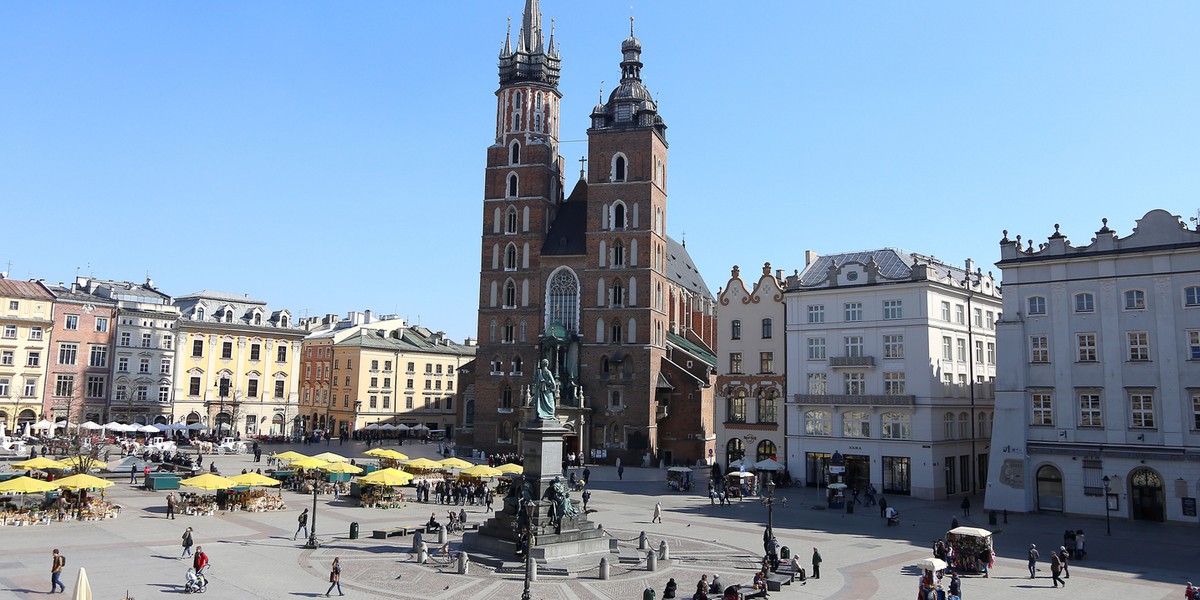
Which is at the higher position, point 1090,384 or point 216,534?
point 1090,384

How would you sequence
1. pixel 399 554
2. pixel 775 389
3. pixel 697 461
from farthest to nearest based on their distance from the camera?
pixel 697 461 → pixel 775 389 → pixel 399 554

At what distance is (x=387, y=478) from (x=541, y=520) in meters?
14.5

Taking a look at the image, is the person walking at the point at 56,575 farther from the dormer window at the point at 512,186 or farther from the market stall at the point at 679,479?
the dormer window at the point at 512,186

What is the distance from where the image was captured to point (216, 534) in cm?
3347

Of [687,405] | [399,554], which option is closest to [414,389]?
[687,405]

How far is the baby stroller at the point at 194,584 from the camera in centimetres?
2327

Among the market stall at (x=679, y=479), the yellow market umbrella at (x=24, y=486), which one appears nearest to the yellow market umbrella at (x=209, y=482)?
the yellow market umbrella at (x=24, y=486)

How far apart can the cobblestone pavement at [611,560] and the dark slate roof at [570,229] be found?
32.7m

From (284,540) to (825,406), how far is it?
33.3 m

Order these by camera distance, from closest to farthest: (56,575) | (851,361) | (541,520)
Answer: (56,575)
(541,520)
(851,361)

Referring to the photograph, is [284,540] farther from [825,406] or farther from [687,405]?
[687,405]

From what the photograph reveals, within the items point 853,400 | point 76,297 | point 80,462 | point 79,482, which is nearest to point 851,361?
point 853,400

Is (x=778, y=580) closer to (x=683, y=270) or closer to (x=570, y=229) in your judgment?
(x=570, y=229)

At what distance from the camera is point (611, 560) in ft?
97.2
